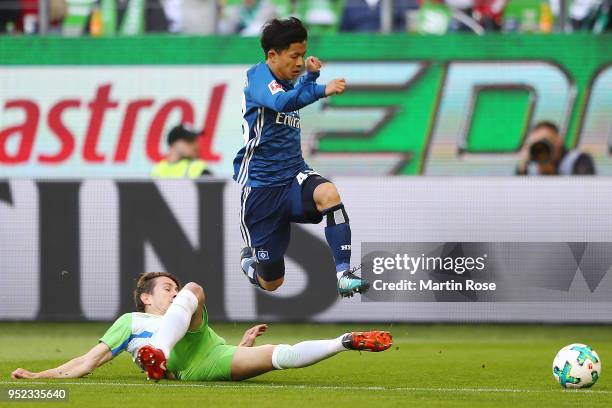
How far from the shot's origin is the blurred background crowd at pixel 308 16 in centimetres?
1745

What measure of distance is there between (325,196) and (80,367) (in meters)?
1.87

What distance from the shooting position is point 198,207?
1391 centimetres

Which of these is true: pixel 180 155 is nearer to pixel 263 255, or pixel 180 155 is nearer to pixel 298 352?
pixel 263 255

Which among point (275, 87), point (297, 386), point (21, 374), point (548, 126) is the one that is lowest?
point (297, 386)

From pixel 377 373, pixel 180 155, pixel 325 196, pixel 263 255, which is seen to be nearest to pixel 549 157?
pixel 180 155

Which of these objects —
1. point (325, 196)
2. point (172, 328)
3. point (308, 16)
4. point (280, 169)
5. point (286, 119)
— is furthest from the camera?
point (308, 16)

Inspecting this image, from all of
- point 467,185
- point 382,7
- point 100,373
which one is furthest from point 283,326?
point 382,7

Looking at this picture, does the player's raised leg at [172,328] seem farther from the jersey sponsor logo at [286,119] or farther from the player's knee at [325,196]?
the jersey sponsor logo at [286,119]

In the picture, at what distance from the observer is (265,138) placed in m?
9.10

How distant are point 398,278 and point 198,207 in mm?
2123

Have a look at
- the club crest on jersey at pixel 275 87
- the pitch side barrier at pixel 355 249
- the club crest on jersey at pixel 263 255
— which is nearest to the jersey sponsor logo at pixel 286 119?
the club crest on jersey at pixel 275 87

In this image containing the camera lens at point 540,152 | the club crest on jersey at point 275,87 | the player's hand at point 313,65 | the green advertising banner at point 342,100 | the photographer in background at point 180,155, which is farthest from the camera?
the green advertising banner at point 342,100

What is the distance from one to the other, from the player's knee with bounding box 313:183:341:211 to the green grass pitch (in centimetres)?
113

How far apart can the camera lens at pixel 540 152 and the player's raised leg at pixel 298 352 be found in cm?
756
